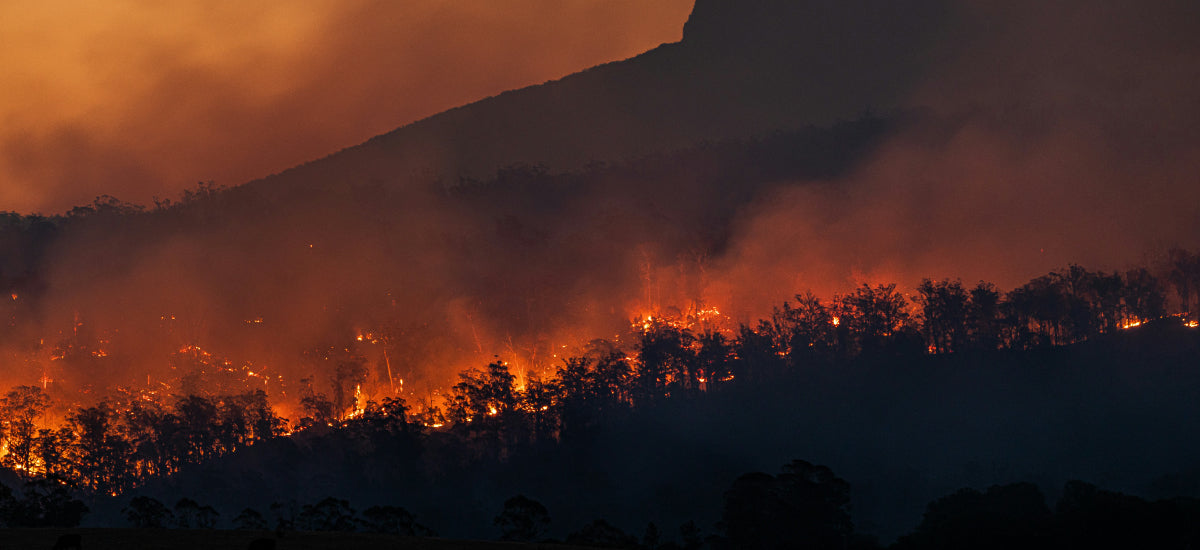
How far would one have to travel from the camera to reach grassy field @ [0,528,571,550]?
3145 inches

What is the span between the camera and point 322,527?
150750mm

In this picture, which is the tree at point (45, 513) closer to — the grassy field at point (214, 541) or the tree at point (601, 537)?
the tree at point (601, 537)

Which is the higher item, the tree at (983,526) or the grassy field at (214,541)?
the grassy field at (214,541)

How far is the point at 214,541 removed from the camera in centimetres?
8319

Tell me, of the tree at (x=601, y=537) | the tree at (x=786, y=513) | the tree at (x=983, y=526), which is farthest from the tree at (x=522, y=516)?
the tree at (x=983, y=526)

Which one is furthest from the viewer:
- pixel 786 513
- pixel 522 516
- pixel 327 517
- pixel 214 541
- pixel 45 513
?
pixel 45 513

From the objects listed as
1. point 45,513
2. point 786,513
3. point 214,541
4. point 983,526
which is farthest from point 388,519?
point 983,526

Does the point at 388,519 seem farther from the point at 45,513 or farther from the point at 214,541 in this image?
the point at 214,541

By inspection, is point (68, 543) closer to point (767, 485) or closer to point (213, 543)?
point (213, 543)

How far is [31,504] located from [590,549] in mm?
107345

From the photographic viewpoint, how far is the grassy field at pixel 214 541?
3145 inches

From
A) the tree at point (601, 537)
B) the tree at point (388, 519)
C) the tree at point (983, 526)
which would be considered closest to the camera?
the tree at point (983, 526)

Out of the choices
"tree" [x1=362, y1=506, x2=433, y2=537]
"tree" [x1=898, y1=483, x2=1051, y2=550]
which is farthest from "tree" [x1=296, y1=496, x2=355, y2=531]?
"tree" [x1=898, y1=483, x2=1051, y2=550]

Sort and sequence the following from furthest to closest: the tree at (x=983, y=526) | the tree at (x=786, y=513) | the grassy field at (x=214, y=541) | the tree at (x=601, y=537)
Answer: the tree at (x=786, y=513) < the tree at (x=601, y=537) < the tree at (x=983, y=526) < the grassy field at (x=214, y=541)
